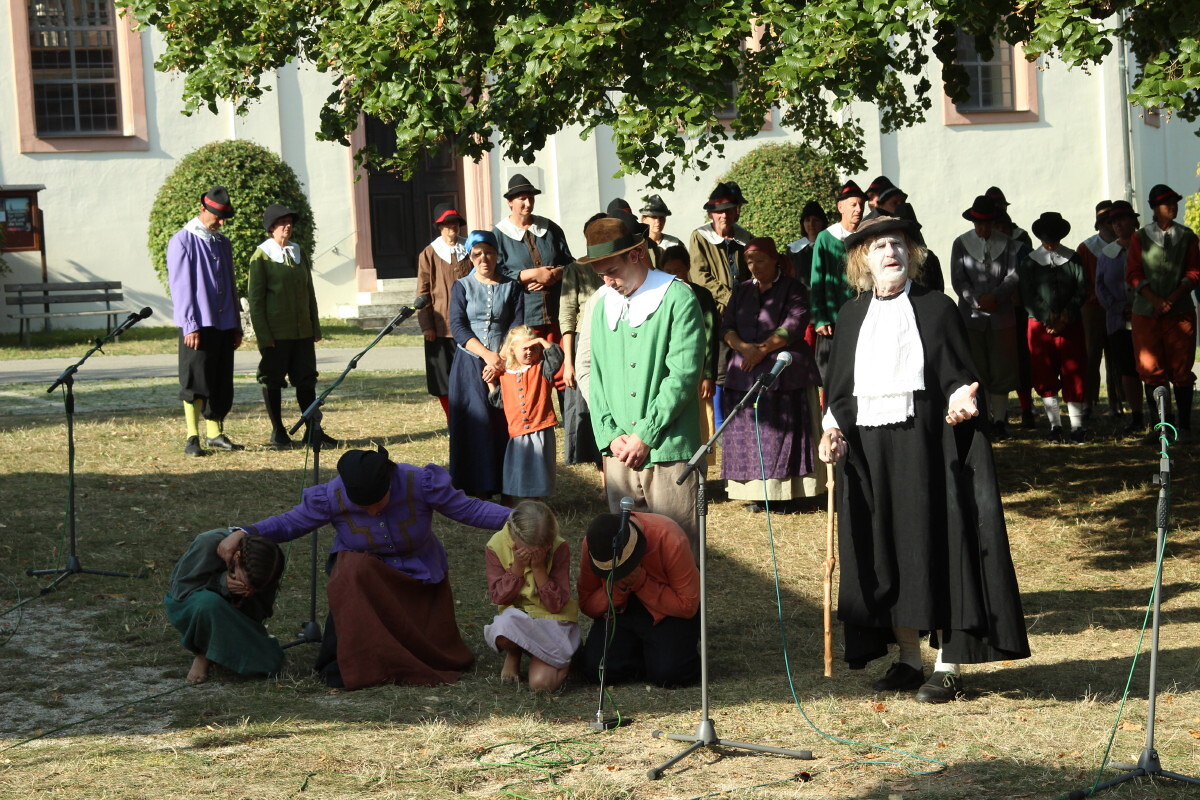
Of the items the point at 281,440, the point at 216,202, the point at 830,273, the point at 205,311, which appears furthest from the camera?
the point at 281,440

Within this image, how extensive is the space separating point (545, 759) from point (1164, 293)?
8.08 metres

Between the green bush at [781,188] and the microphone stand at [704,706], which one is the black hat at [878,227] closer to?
the microphone stand at [704,706]

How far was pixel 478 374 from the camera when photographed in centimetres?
931

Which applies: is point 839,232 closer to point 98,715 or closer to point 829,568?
point 829,568

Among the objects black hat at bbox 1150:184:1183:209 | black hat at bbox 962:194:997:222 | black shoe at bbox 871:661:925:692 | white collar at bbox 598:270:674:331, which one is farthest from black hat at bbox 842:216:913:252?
black hat at bbox 1150:184:1183:209

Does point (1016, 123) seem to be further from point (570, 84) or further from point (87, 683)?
point (87, 683)

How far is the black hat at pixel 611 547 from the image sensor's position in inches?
238

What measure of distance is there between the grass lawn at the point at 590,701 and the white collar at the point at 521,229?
1818 millimetres

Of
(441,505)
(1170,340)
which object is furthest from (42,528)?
(1170,340)

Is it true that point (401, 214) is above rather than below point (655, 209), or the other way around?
above

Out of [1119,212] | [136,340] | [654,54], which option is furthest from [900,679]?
[136,340]

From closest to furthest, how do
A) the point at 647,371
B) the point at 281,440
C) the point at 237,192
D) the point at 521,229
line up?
1. the point at 647,371
2. the point at 521,229
3. the point at 281,440
4. the point at 237,192

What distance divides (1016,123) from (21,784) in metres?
23.1

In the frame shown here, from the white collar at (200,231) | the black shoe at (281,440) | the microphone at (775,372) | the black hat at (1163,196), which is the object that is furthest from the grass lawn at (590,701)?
the black hat at (1163,196)
